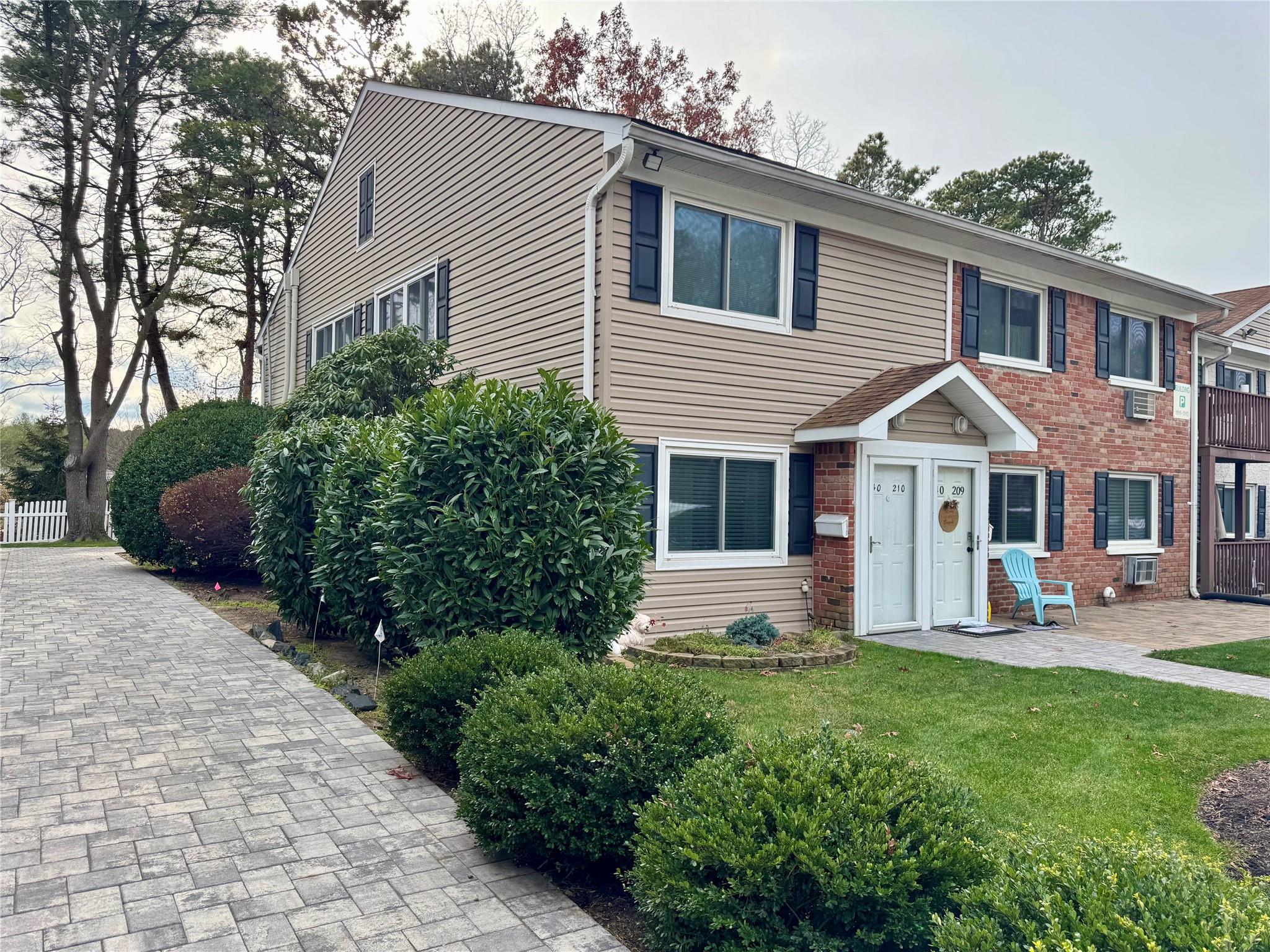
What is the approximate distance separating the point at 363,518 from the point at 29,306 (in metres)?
22.5

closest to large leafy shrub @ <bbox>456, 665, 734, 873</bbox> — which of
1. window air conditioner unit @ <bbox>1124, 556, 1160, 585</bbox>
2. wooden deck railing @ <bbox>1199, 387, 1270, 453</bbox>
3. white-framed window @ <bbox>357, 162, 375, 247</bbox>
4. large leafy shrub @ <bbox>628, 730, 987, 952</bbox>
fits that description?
large leafy shrub @ <bbox>628, 730, 987, 952</bbox>

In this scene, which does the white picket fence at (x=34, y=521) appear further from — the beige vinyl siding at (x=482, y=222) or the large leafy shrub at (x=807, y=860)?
the large leafy shrub at (x=807, y=860)

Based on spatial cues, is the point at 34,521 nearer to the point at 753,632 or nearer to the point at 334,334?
the point at 334,334

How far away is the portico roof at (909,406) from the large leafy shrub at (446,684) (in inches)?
216

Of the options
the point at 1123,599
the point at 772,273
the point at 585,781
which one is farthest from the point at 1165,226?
the point at 585,781

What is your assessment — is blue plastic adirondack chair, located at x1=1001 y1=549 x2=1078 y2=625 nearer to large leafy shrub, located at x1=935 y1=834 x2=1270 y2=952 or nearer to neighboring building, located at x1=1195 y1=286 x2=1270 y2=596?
neighboring building, located at x1=1195 y1=286 x2=1270 y2=596

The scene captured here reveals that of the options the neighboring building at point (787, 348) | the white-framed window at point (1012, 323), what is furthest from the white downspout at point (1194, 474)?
the white-framed window at point (1012, 323)

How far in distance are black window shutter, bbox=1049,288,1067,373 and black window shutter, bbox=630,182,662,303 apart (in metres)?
7.17

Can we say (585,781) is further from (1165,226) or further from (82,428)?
(1165,226)

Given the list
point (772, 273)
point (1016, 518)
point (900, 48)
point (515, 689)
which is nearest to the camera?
point (515, 689)

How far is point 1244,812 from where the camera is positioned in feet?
14.6

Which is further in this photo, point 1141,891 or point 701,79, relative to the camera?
point 701,79

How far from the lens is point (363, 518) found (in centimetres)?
732

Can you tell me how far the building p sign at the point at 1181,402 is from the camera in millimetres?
14805
